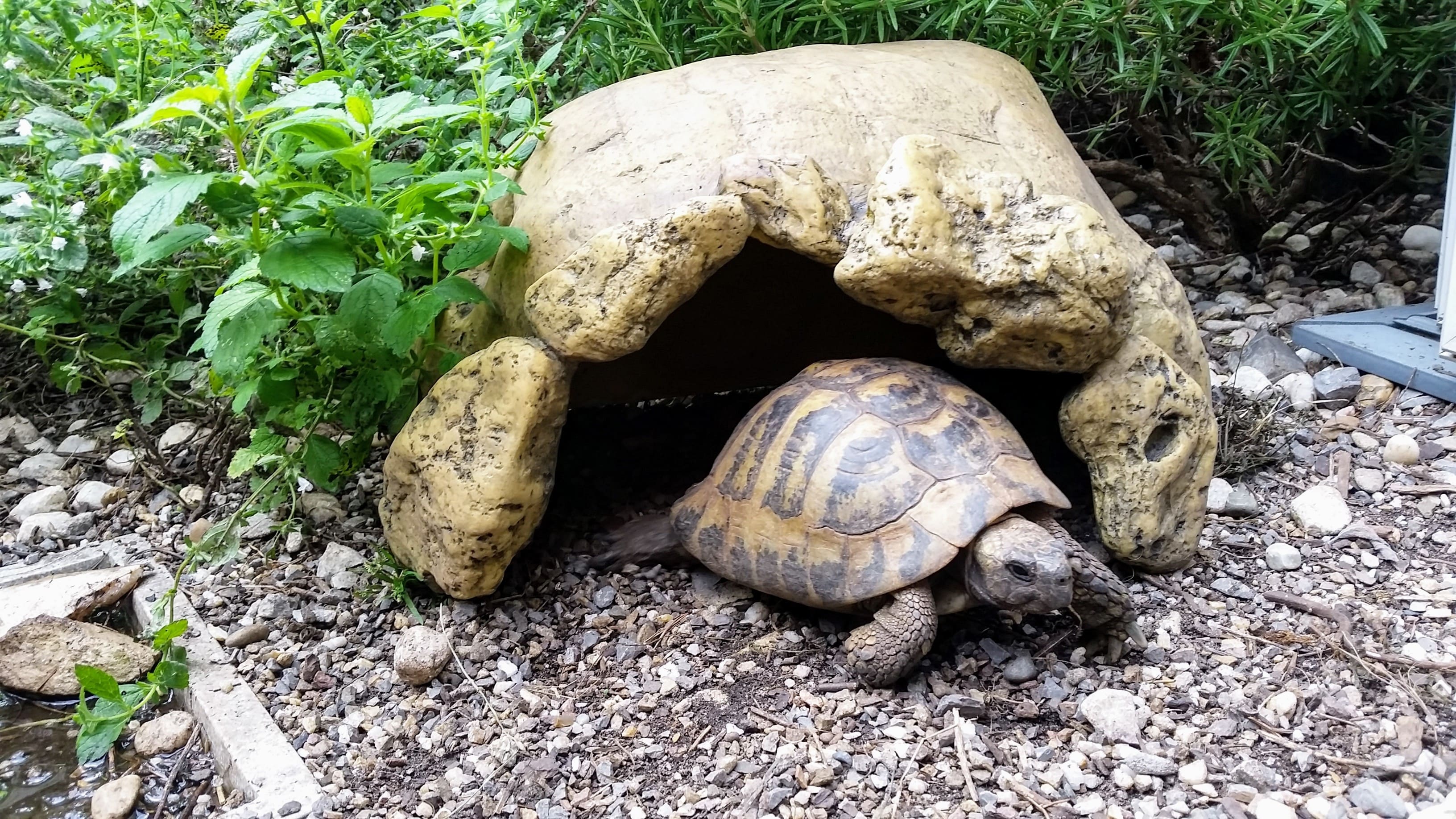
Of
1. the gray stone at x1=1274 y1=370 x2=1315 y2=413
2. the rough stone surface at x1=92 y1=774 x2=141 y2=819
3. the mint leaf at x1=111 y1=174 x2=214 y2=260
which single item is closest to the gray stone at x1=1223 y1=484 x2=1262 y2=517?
the gray stone at x1=1274 y1=370 x2=1315 y2=413

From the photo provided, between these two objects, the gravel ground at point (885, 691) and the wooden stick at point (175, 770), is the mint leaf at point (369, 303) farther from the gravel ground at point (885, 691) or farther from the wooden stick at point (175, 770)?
the wooden stick at point (175, 770)

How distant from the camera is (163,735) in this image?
7.39 feet

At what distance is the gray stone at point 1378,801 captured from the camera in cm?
172

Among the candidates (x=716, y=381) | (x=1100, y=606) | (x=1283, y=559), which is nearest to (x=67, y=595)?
(x=716, y=381)

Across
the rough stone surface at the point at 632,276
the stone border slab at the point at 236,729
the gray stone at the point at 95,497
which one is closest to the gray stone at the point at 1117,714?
the rough stone surface at the point at 632,276

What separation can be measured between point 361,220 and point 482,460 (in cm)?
60

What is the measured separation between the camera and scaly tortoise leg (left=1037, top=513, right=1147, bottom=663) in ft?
7.19

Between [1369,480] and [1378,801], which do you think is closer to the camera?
[1378,801]

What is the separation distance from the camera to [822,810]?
1.91 m

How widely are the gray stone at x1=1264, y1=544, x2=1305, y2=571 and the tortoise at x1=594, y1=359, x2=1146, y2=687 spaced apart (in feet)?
1.64

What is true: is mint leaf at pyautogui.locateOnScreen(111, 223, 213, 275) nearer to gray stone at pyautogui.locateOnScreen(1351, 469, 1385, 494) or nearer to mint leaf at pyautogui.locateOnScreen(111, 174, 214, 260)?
mint leaf at pyautogui.locateOnScreen(111, 174, 214, 260)

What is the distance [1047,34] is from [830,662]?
2.02 metres

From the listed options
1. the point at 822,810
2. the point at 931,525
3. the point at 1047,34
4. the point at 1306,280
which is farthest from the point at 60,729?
the point at 1306,280

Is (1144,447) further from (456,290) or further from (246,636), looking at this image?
(246,636)
